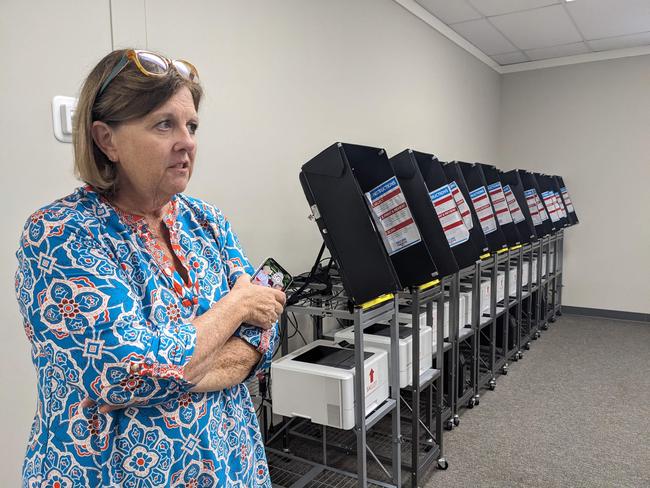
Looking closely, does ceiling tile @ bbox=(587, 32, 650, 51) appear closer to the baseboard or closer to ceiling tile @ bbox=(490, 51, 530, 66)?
ceiling tile @ bbox=(490, 51, 530, 66)

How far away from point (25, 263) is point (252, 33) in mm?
1719

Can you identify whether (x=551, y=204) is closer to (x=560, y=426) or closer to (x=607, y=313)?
(x=607, y=313)

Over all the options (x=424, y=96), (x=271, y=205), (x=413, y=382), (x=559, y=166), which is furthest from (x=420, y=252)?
(x=559, y=166)

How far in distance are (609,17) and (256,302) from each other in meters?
4.35

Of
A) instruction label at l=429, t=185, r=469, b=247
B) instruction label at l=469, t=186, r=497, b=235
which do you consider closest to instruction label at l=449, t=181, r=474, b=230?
instruction label at l=429, t=185, r=469, b=247

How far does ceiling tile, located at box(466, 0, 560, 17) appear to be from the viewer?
3617 mm

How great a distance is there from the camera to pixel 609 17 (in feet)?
13.1

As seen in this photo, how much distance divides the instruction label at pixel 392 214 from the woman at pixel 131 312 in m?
1.07

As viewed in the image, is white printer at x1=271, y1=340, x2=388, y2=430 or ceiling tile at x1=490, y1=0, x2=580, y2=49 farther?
ceiling tile at x1=490, y1=0, x2=580, y2=49

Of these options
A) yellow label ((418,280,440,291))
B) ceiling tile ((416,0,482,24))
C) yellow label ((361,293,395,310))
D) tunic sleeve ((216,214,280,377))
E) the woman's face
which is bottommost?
yellow label ((418,280,440,291))

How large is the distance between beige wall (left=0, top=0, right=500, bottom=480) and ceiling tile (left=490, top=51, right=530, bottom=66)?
1248 millimetres

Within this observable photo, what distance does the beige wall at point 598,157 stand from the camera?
4.95 meters

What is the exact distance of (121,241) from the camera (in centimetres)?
84

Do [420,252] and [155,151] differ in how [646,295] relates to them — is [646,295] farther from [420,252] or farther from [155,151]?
[155,151]
